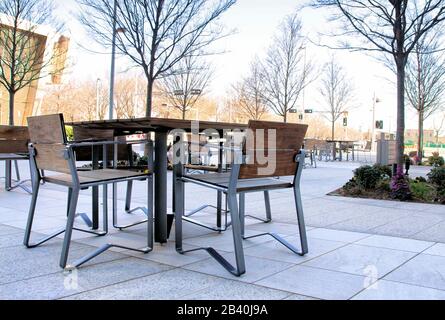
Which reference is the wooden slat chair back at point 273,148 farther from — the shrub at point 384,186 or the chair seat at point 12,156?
the chair seat at point 12,156

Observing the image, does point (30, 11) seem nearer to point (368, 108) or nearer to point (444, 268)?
point (444, 268)

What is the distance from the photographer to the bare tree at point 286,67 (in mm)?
19219

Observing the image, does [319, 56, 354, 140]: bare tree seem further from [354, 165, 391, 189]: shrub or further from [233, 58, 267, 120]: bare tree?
[354, 165, 391, 189]: shrub

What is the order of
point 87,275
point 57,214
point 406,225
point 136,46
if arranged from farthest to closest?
1. point 136,46
2. point 57,214
3. point 406,225
4. point 87,275

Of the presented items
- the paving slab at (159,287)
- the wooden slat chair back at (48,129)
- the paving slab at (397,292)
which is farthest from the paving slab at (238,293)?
the wooden slat chair back at (48,129)

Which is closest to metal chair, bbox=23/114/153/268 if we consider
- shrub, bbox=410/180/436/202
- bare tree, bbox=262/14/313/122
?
shrub, bbox=410/180/436/202

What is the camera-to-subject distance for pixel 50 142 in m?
3.31

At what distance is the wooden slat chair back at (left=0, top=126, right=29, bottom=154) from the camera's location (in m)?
7.54

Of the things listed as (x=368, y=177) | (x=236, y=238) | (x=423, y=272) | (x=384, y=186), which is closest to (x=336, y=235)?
(x=423, y=272)

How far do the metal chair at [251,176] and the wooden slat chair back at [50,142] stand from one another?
851 millimetres

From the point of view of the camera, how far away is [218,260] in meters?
3.19

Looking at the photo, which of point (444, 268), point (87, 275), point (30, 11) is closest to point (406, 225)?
point (444, 268)

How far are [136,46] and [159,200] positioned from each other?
7818mm

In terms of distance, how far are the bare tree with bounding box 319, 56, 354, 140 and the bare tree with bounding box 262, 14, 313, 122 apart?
20.2 ft
